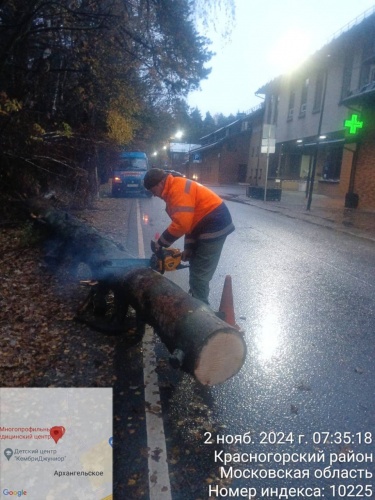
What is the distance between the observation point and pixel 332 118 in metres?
23.6

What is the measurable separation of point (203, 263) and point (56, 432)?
2.46 meters

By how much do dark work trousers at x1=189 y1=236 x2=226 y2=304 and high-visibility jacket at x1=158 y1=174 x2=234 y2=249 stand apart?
0.10m

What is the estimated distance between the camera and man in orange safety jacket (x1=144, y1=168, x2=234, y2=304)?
3893 mm

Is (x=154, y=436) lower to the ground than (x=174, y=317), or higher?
lower

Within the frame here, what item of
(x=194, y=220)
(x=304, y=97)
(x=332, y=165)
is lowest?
(x=194, y=220)

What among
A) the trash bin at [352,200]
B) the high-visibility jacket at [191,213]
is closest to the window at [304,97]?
the trash bin at [352,200]

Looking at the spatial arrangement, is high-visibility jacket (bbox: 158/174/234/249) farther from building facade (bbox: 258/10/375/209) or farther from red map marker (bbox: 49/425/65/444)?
building facade (bbox: 258/10/375/209)

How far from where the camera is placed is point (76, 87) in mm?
11852

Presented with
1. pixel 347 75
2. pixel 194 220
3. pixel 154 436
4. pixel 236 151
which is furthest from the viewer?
pixel 236 151

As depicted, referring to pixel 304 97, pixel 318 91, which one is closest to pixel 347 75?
pixel 318 91

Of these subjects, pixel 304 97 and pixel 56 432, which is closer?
pixel 56 432

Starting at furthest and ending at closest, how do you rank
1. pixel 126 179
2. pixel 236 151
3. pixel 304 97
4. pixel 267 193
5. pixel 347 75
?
1. pixel 236 151
2. pixel 304 97
3. pixel 267 193
4. pixel 347 75
5. pixel 126 179

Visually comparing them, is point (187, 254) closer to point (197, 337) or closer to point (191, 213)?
point (191, 213)

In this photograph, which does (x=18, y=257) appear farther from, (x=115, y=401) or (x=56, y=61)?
(x=56, y=61)
